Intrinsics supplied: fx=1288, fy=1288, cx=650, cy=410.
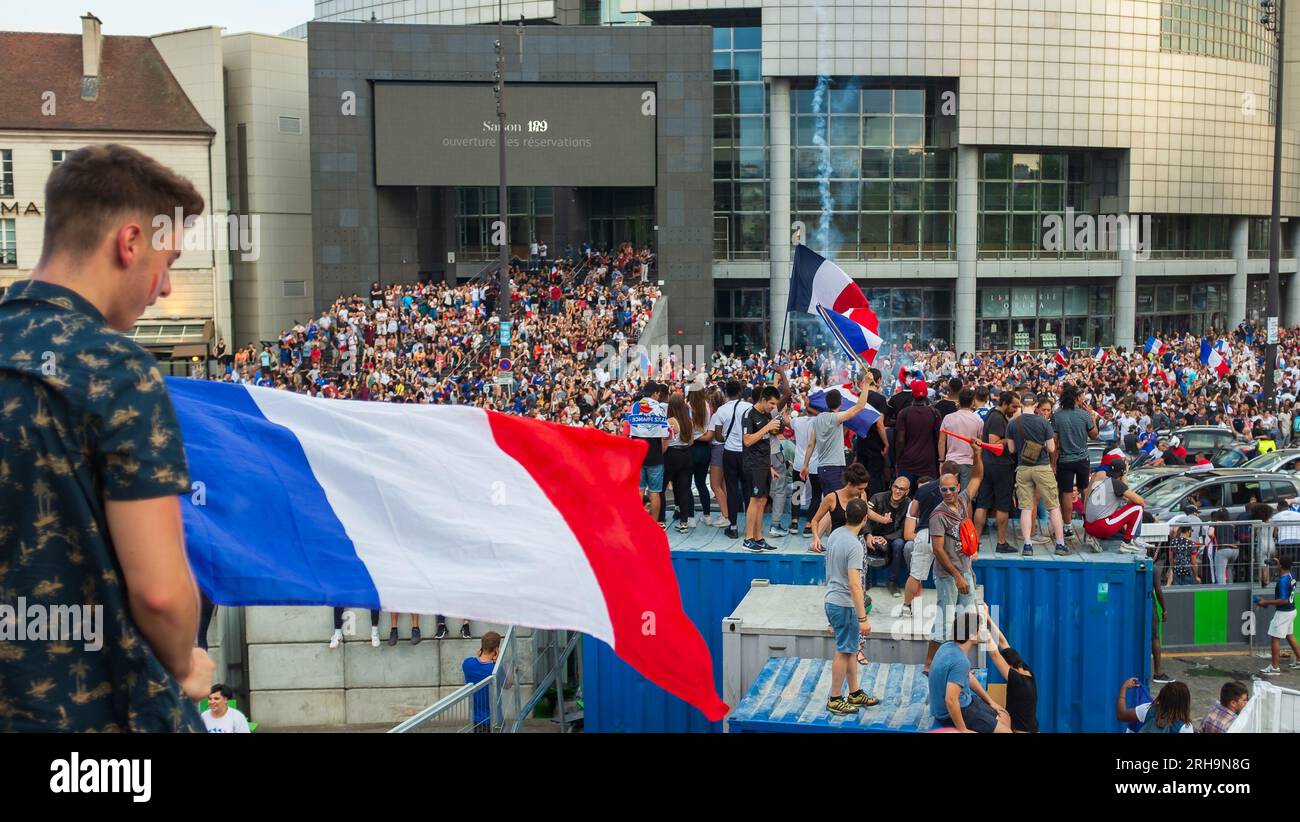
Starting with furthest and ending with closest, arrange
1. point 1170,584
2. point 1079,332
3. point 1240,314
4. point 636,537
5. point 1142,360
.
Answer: point 1240,314
point 1079,332
point 1142,360
point 1170,584
point 636,537

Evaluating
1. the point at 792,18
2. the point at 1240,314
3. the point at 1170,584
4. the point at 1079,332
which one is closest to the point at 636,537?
the point at 1170,584

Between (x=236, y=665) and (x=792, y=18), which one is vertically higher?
(x=792, y=18)

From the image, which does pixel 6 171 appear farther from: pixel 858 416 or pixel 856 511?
pixel 856 511

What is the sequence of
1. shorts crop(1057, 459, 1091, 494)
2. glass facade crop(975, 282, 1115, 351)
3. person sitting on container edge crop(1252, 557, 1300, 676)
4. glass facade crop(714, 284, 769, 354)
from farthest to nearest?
1. glass facade crop(975, 282, 1115, 351)
2. glass facade crop(714, 284, 769, 354)
3. person sitting on container edge crop(1252, 557, 1300, 676)
4. shorts crop(1057, 459, 1091, 494)

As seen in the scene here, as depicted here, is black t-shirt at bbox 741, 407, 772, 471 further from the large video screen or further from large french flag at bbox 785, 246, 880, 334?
the large video screen

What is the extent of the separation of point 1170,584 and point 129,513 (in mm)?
16908

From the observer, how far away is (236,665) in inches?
538

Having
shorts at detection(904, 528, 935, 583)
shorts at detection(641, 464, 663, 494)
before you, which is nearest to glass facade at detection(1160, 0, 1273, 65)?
shorts at detection(641, 464, 663, 494)

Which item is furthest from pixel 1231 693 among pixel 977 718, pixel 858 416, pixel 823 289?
pixel 823 289

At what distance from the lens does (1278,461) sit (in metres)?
23.5

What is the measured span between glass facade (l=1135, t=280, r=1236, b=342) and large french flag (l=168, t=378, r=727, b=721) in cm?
5924

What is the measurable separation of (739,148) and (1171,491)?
37.4m

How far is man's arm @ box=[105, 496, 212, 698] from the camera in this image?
2.31 metres
